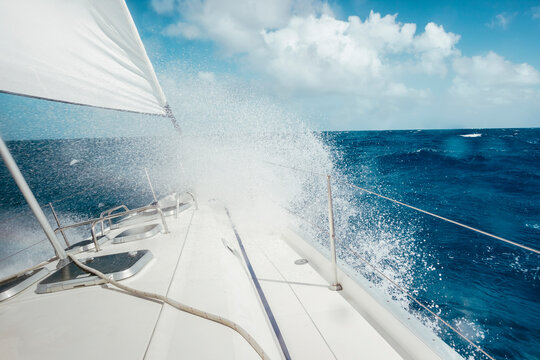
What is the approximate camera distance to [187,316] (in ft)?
3.27

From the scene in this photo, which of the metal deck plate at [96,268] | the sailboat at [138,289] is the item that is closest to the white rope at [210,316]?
the sailboat at [138,289]

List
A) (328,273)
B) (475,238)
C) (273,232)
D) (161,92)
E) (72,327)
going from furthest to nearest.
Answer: (475,238) → (273,232) → (161,92) → (328,273) → (72,327)

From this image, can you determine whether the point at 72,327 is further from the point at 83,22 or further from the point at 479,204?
the point at 479,204

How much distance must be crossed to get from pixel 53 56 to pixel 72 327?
1.69 meters

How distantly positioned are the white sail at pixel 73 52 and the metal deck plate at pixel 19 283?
1.17 metres

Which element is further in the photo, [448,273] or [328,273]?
[448,273]

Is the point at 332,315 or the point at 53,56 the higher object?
the point at 53,56

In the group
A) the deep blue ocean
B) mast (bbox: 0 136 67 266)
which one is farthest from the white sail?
the deep blue ocean

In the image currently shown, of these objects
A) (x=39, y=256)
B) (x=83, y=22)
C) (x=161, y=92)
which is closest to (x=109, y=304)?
(x=83, y=22)

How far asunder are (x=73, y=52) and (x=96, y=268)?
1521 millimetres

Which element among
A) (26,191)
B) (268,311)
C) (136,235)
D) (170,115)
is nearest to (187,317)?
(268,311)

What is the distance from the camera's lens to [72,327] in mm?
995

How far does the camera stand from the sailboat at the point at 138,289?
36.2 inches

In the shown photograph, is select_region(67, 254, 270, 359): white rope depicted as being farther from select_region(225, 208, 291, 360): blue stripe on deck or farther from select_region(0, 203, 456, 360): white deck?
select_region(225, 208, 291, 360): blue stripe on deck
